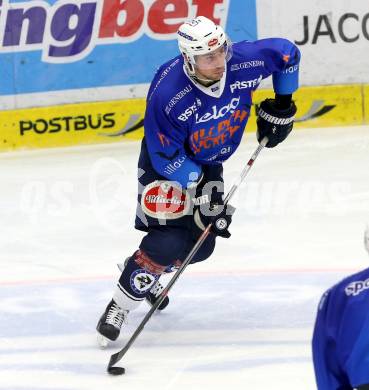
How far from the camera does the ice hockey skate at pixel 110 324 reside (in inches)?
167

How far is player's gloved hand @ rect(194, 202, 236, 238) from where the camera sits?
4152 millimetres

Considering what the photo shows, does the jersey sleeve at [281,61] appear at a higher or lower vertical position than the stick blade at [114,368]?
higher

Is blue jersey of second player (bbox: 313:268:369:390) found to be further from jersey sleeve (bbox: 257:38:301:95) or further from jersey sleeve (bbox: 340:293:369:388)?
jersey sleeve (bbox: 257:38:301:95)

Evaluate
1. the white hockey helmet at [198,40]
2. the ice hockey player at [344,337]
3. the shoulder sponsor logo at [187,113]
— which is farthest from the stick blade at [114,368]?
the ice hockey player at [344,337]

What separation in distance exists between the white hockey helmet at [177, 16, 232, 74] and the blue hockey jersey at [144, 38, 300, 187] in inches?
4.1

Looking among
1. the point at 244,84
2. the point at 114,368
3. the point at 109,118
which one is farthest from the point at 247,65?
the point at 109,118

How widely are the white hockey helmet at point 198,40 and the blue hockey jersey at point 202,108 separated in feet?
0.34

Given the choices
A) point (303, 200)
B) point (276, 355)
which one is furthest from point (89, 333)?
point (303, 200)

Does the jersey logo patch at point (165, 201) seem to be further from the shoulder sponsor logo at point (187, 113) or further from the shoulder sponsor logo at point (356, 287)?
the shoulder sponsor logo at point (356, 287)

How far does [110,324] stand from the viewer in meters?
4.25

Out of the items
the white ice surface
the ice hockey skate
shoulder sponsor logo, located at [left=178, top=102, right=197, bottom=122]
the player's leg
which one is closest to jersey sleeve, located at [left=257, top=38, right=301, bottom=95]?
shoulder sponsor logo, located at [left=178, top=102, right=197, bottom=122]

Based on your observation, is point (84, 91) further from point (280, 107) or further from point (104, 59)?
point (280, 107)

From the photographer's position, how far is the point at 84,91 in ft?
25.9

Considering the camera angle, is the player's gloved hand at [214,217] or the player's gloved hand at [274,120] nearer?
the player's gloved hand at [214,217]
